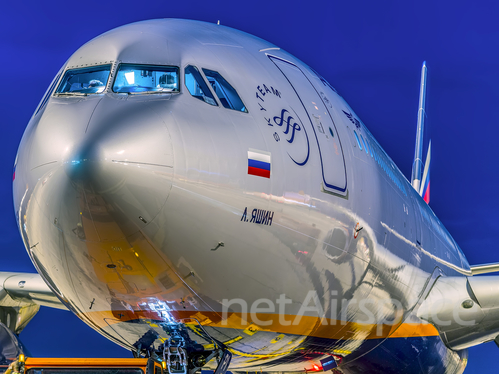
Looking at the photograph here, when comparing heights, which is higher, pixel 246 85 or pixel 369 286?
pixel 246 85

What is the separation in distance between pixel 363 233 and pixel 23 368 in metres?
3.79

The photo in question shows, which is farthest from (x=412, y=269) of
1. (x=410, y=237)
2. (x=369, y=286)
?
(x=369, y=286)

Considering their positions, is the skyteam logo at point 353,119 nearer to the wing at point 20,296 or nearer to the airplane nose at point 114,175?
the airplane nose at point 114,175

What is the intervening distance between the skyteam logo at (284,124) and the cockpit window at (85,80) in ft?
4.04

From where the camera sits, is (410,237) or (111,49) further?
(410,237)

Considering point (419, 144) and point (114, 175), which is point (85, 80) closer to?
point (114, 175)

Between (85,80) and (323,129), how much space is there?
2.16m

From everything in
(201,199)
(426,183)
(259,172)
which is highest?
(259,172)

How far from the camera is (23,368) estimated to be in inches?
236

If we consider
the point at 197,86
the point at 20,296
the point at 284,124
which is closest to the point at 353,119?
the point at 284,124

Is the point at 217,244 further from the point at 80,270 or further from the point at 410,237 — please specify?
the point at 410,237

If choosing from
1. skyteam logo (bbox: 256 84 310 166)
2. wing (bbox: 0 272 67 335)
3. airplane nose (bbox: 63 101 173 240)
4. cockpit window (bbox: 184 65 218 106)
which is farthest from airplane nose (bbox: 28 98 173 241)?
wing (bbox: 0 272 67 335)

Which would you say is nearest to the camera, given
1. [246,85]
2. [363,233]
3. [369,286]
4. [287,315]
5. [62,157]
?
[62,157]

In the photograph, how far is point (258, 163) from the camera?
4.34 m
